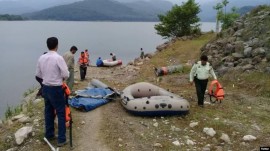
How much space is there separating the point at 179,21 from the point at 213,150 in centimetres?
4124

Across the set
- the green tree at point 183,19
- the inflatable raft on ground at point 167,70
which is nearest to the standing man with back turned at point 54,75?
the inflatable raft on ground at point 167,70

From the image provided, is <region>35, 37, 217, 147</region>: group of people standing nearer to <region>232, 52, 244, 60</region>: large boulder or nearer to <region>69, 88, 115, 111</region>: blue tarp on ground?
<region>69, 88, 115, 111</region>: blue tarp on ground

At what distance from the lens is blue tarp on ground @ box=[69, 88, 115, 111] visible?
14.3 metres

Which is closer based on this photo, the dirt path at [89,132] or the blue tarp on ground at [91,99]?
the dirt path at [89,132]

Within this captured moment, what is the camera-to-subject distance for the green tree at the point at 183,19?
165 feet

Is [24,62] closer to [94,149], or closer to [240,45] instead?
[240,45]

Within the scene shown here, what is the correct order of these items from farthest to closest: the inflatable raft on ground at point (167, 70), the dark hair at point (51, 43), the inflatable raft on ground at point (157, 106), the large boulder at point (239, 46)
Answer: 1. the inflatable raft on ground at point (167, 70)
2. the large boulder at point (239, 46)
3. the inflatable raft on ground at point (157, 106)
4. the dark hair at point (51, 43)

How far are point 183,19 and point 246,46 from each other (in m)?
29.0

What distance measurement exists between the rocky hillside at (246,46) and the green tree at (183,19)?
22.8m

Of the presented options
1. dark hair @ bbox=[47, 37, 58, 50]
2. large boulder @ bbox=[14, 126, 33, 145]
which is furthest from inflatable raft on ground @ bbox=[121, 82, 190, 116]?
dark hair @ bbox=[47, 37, 58, 50]

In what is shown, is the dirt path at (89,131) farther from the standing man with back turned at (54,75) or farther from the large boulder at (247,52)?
the large boulder at (247,52)

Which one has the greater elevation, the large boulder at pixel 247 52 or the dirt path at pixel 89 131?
the large boulder at pixel 247 52

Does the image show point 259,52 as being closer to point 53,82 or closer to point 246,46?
point 246,46

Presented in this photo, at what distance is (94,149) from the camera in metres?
10.6
